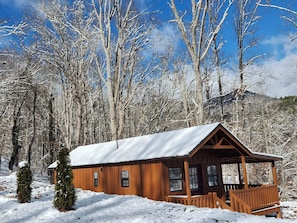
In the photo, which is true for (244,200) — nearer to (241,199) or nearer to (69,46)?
(241,199)

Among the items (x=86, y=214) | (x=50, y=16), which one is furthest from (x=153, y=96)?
(x=86, y=214)

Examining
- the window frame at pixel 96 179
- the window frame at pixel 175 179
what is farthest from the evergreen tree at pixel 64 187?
the window frame at pixel 96 179

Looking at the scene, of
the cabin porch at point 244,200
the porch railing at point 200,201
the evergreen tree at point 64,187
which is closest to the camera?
the evergreen tree at point 64,187

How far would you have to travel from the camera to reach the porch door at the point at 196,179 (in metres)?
17.1

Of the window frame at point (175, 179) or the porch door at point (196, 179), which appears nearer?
the window frame at point (175, 179)

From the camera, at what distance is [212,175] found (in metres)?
18.1

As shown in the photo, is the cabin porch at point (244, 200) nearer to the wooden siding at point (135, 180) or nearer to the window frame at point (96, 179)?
the wooden siding at point (135, 180)

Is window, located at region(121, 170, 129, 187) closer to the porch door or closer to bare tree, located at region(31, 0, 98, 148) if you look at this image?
the porch door

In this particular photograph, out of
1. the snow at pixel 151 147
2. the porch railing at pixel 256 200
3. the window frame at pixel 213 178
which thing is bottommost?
the porch railing at pixel 256 200

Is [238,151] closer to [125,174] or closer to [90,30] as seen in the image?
[125,174]

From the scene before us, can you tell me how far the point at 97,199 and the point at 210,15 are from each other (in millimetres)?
19835

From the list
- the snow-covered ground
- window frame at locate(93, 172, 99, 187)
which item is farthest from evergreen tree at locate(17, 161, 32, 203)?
window frame at locate(93, 172, 99, 187)

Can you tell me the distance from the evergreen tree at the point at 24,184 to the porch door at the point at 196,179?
27.1 feet

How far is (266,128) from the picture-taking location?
3488cm
